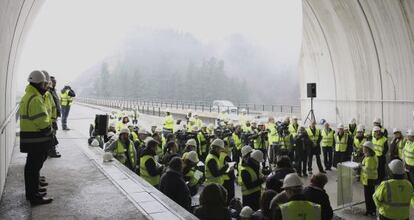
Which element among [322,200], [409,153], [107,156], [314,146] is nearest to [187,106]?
[314,146]

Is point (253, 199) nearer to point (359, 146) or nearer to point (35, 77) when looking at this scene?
point (35, 77)

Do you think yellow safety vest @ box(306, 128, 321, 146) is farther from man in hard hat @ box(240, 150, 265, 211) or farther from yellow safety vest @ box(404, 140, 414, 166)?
man in hard hat @ box(240, 150, 265, 211)

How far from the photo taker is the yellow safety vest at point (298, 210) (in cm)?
432

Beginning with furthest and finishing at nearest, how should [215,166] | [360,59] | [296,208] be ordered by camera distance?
[360,59]
[215,166]
[296,208]

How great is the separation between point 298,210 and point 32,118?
11.3ft

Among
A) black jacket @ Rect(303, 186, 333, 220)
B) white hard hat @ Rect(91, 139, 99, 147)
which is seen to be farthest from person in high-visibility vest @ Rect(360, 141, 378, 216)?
white hard hat @ Rect(91, 139, 99, 147)

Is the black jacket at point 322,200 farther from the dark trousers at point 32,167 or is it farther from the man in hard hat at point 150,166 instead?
the dark trousers at point 32,167

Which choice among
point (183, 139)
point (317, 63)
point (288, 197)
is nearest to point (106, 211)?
point (288, 197)

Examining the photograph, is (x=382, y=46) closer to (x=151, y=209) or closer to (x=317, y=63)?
(x=317, y=63)

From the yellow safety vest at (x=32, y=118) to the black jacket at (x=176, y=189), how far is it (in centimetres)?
215

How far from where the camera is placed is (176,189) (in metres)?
6.04

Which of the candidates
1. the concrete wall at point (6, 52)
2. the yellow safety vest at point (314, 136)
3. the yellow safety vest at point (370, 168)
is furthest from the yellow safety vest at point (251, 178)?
the yellow safety vest at point (314, 136)

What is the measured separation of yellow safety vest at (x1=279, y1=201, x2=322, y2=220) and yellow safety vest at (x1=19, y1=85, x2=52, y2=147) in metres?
3.16

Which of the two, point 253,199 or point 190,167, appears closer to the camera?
point 253,199
